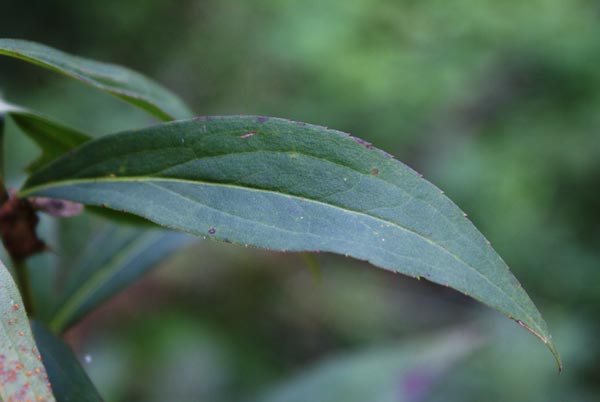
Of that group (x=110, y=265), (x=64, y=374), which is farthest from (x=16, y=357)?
(x=110, y=265)

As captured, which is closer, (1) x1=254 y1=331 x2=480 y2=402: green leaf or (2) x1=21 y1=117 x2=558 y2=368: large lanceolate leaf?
(2) x1=21 y1=117 x2=558 y2=368: large lanceolate leaf

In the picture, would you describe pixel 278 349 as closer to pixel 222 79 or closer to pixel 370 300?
pixel 370 300

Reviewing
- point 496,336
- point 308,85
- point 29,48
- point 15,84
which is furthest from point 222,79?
point 29,48

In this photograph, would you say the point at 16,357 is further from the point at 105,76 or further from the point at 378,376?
the point at 378,376

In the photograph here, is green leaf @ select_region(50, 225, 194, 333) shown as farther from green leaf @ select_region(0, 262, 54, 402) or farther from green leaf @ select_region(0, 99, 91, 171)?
green leaf @ select_region(0, 262, 54, 402)

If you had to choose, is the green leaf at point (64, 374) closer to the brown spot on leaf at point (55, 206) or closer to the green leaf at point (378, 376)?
the brown spot on leaf at point (55, 206)

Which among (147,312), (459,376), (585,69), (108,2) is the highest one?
(108,2)

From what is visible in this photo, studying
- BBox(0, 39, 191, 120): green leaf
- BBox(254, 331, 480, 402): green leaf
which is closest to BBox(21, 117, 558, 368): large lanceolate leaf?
BBox(0, 39, 191, 120): green leaf
